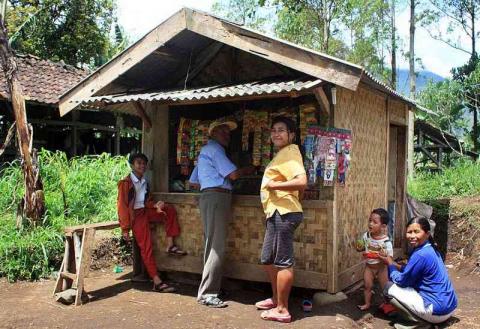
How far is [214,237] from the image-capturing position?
17.0 feet

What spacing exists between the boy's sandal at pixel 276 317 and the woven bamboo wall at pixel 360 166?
3.06 feet

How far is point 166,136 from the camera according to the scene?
625cm

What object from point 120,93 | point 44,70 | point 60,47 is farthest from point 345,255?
point 60,47

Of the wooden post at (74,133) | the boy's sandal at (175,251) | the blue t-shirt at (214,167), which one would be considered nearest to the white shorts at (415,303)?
the blue t-shirt at (214,167)

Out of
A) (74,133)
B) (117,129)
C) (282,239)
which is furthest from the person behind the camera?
(117,129)

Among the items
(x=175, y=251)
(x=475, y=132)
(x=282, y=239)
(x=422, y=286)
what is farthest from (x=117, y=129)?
(x=475, y=132)

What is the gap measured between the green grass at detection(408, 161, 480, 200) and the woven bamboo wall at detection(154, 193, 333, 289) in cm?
596

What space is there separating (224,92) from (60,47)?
16053mm

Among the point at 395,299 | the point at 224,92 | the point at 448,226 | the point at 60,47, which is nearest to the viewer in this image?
the point at 395,299

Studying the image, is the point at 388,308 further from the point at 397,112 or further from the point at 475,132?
the point at 475,132

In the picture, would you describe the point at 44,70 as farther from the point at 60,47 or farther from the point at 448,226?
the point at 448,226

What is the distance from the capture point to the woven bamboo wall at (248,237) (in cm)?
505

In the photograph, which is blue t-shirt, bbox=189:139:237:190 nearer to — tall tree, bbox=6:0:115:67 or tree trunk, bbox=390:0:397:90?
tall tree, bbox=6:0:115:67

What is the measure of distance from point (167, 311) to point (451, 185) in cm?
785
